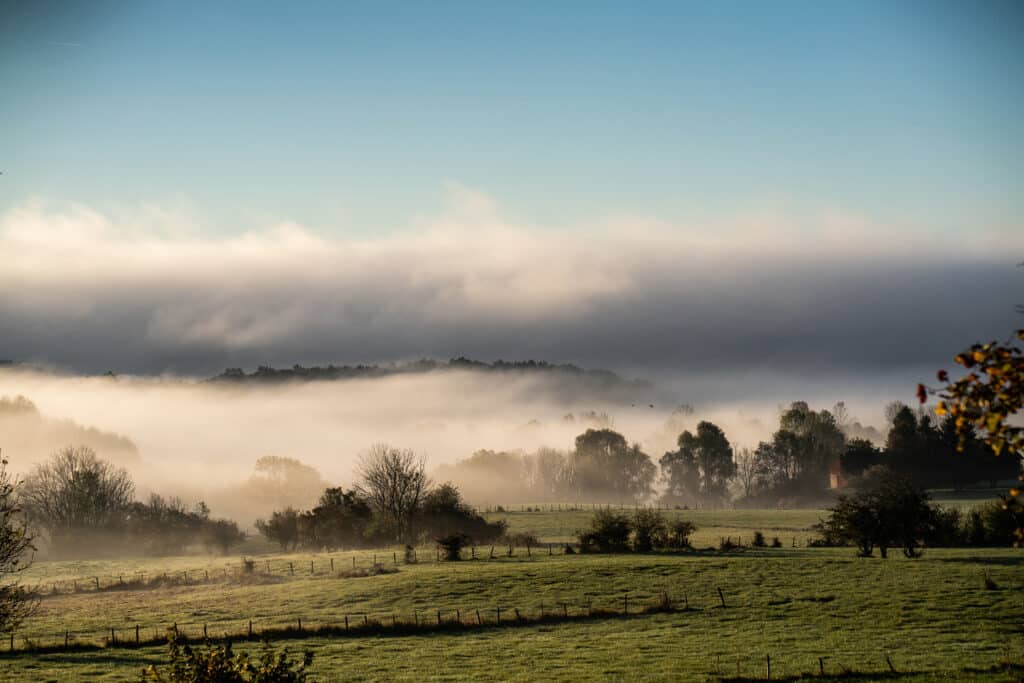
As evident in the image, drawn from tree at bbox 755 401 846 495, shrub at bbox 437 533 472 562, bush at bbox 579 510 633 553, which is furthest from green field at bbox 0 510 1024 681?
tree at bbox 755 401 846 495

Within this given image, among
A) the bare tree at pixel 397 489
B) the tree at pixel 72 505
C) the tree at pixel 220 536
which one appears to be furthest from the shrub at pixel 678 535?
the tree at pixel 72 505

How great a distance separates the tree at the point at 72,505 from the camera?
152 meters

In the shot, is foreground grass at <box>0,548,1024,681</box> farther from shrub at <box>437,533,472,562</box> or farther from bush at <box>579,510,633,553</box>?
bush at <box>579,510,633,553</box>

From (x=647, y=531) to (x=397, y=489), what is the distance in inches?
2027

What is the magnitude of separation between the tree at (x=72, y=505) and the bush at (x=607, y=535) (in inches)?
3762

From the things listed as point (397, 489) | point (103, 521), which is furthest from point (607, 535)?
point (103, 521)

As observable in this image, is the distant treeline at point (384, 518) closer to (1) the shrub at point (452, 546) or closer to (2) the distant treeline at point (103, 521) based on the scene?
(2) the distant treeline at point (103, 521)

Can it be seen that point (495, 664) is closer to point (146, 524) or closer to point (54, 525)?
point (146, 524)

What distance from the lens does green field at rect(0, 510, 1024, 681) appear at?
4544cm

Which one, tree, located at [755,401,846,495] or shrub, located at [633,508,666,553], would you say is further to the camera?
tree, located at [755,401,846,495]

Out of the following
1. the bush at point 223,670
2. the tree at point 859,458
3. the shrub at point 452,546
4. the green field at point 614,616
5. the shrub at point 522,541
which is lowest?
the green field at point 614,616

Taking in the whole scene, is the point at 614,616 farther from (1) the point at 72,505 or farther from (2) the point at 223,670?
(1) the point at 72,505

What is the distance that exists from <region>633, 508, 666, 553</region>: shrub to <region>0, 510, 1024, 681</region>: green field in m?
6.51

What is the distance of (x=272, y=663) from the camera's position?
18.8 meters
